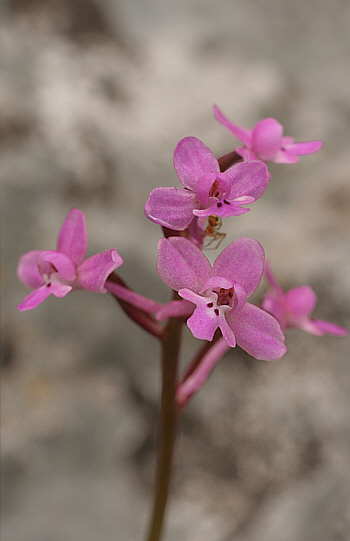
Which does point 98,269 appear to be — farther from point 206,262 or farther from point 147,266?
point 147,266

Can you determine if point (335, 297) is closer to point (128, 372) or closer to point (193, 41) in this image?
point (128, 372)

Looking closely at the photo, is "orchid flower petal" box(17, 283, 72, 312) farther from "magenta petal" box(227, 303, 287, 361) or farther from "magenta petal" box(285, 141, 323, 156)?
"magenta petal" box(285, 141, 323, 156)

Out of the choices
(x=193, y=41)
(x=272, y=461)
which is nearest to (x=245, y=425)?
(x=272, y=461)

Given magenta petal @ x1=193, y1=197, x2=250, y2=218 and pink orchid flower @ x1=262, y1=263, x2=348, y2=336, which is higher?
magenta petal @ x1=193, y1=197, x2=250, y2=218

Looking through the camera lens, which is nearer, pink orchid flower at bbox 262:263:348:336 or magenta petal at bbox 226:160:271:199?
magenta petal at bbox 226:160:271:199

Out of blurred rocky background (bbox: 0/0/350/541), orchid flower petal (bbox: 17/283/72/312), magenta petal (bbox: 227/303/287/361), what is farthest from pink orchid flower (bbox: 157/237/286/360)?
blurred rocky background (bbox: 0/0/350/541)

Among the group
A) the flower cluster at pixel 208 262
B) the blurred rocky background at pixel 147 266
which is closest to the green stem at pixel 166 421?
the flower cluster at pixel 208 262
